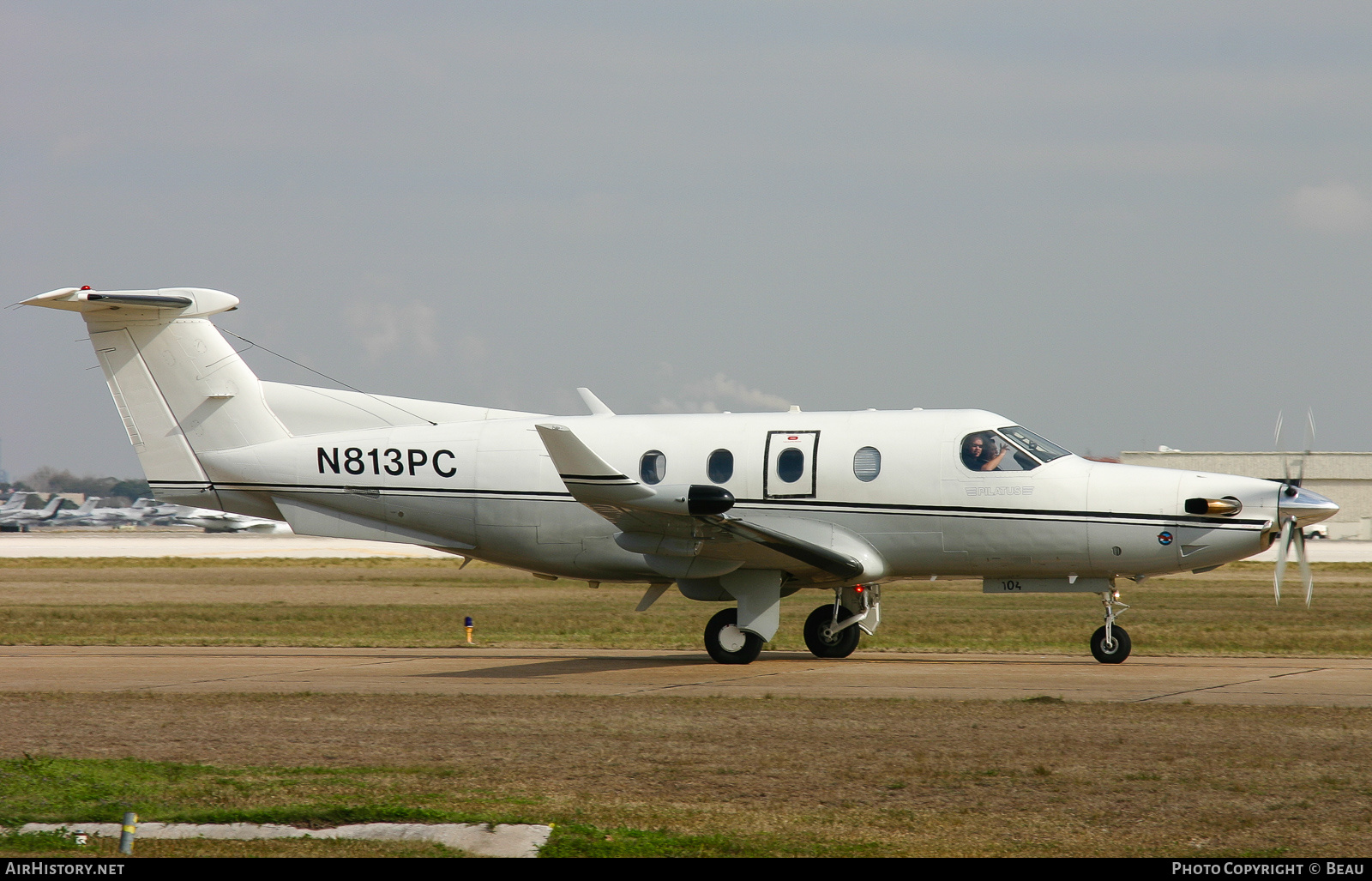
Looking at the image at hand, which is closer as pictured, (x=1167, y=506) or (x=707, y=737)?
(x=707, y=737)

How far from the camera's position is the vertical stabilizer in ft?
67.0

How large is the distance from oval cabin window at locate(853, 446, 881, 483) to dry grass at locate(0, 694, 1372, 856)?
180 inches

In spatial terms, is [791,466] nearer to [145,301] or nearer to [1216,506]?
[1216,506]

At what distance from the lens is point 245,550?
7831cm

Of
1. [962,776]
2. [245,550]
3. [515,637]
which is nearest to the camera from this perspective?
[962,776]

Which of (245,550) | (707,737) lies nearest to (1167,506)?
Answer: (707,737)

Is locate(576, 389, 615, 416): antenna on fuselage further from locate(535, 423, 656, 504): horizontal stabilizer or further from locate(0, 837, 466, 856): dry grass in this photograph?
locate(0, 837, 466, 856): dry grass

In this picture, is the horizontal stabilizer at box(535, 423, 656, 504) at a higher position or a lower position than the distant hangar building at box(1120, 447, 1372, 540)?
lower

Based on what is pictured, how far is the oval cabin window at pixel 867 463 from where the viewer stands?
18.1m

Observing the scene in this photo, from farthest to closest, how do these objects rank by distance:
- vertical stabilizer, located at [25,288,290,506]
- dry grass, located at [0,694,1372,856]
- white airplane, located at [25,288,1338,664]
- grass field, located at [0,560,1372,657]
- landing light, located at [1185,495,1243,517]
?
1. grass field, located at [0,560,1372,657]
2. vertical stabilizer, located at [25,288,290,506]
3. white airplane, located at [25,288,1338,664]
4. landing light, located at [1185,495,1243,517]
5. dry grass, located at [0,694,1372,856]

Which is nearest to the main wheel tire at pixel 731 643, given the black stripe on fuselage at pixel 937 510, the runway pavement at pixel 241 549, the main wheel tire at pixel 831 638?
the main wheel tire at pixel 831 638

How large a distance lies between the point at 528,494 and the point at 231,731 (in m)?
7.69

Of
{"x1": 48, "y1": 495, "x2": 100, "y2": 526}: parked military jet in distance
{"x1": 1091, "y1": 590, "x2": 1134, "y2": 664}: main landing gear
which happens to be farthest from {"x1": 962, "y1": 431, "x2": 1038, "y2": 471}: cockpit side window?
{"x1": 48, "y1": 495, "x2": 100, "y2": 526}: parked military jet in distance

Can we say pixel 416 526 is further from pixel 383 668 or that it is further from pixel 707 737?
pixel 707 737
